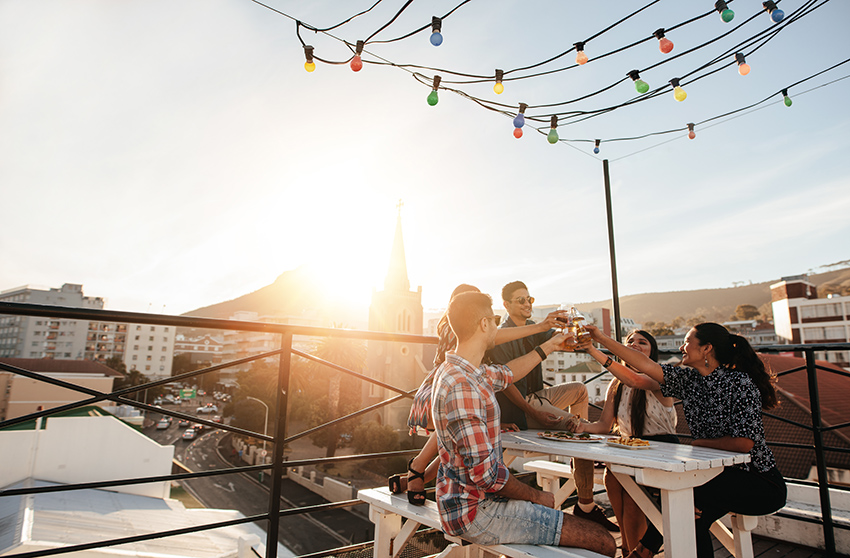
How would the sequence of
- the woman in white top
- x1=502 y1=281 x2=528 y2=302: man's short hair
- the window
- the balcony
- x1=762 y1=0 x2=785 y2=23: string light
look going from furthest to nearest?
the window < x1=762 y1=0 x2=785 y2=23: string light < x1=502 y1=281 x2=528 y2=302: man's short hair < the woman in white top < the balcony

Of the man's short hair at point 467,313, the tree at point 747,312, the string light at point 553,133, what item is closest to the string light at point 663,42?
the string light at point 553,133

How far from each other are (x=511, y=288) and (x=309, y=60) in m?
2.48

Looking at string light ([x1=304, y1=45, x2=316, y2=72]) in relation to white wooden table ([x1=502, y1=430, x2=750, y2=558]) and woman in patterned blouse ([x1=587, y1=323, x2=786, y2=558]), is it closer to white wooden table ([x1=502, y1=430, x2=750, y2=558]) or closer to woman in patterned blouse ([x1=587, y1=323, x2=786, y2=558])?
woman in patterned blouse ([x1=587, y1=323, x2=786, y2=558])

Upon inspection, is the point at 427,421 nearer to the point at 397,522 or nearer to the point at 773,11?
the point at 397,522

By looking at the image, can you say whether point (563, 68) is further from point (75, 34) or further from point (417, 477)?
point (75, 34)

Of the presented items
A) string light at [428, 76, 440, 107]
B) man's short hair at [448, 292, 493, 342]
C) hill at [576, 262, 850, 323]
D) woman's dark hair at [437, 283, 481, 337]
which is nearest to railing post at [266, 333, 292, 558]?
woman's dark hair at [437, 283, 481, 337]

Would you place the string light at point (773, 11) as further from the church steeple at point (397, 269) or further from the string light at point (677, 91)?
the church steeple at point (397, 269)

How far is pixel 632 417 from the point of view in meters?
2.85

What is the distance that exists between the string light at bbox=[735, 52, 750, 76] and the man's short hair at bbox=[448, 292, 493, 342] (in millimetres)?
3537

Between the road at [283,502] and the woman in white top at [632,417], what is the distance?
24.4m

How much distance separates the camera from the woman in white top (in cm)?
247

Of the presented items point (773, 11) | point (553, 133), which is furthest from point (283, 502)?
point (773, 11)

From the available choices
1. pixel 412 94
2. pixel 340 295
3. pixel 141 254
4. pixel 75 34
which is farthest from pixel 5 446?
pixel 340 295

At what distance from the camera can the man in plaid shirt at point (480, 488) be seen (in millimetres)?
1680
